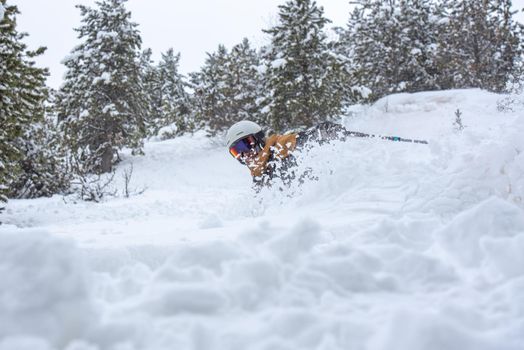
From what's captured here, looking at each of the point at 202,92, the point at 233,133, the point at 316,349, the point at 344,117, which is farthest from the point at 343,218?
the point at 202,92

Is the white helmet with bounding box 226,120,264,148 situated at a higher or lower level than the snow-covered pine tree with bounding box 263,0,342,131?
lower

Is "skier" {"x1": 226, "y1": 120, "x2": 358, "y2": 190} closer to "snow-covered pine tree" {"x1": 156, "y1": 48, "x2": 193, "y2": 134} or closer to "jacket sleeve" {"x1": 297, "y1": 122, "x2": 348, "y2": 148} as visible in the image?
"jacket sleeve" {"x1": 297, "y1": 122, "x2": 348, "y2": 148}

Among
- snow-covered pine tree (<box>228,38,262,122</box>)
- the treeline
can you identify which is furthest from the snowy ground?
snow-covered pine tree (<box>228,38,262,122</box>)

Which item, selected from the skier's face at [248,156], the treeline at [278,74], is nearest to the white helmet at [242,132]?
the skier's face at [248,156]

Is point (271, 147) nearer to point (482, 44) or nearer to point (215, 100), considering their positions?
point (215, 100)

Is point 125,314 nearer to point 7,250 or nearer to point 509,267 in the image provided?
point 7,250

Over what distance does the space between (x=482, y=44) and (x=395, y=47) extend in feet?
15.0

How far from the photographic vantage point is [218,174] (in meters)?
18.3

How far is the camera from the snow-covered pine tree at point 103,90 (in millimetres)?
18484

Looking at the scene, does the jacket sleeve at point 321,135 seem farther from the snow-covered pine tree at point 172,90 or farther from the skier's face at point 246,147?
the snow-covered pine tree at point 172,90

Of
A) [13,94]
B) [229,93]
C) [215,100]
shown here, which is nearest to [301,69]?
[229,93]

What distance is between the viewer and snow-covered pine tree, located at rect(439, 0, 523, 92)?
20828 millimetres

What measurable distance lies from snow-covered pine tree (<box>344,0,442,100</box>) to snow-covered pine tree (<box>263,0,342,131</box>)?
15.7 feet

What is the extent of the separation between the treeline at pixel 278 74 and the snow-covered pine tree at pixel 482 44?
6 centimetres
